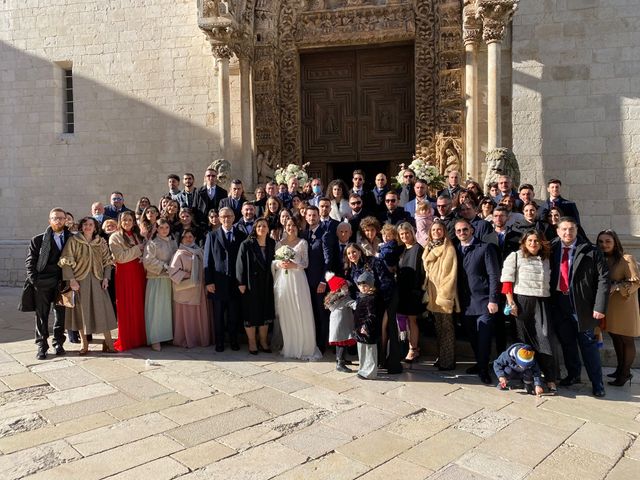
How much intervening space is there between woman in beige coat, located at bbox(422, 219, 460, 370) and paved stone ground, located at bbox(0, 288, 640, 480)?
343 millimetres

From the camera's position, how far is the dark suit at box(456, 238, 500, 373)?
5414 mm

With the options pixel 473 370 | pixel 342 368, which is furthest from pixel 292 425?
pixel 473 370

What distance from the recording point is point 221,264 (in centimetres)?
663

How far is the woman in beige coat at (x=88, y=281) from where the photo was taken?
6402 mm

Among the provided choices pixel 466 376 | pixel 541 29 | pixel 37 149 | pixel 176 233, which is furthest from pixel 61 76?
pixel 466 376

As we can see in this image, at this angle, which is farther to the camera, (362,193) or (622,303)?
(362,193)

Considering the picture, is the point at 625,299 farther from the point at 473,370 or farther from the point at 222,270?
the point at 222,270

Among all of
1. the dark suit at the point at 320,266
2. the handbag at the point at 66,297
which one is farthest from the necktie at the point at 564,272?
the handbag at the point at 66,297

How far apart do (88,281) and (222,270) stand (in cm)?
170

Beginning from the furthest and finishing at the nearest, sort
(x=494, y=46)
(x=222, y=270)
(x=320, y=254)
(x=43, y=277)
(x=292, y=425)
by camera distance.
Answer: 1. (x=494, y=46)
2. (x=222, y=270)
3. (x=320, y=254)
4. (x=43, y=277)
5. (x=292, y=425)

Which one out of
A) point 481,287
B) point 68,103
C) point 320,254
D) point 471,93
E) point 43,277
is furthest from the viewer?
point 68,103

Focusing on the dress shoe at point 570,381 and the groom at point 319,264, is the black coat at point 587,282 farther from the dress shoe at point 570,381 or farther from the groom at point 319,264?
the groom at point 319,264

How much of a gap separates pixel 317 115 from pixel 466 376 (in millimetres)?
7276

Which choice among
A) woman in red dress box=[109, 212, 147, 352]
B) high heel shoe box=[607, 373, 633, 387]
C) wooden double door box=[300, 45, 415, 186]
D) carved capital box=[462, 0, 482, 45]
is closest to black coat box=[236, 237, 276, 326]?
woman in red dress box=[109, 212, 147, 352]
